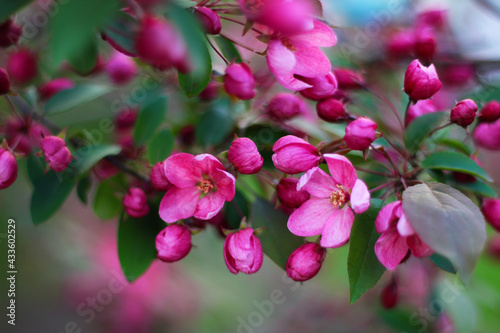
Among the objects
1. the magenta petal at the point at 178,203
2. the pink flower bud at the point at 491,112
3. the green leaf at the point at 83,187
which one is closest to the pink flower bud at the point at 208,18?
the magenta petal at the point at 178,203

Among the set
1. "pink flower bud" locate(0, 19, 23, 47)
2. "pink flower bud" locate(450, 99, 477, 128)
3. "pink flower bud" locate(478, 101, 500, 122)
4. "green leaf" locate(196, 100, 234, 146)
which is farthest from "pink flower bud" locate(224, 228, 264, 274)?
"pink flower bud" locate(0, 19, 23, 47)

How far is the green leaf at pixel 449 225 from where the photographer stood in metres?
0.61

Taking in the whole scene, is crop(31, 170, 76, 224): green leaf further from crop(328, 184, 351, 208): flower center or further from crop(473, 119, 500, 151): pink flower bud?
crop(473, 119, 500, 151): pink flower bud

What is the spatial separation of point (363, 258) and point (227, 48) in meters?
0.54

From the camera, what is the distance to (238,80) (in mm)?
906

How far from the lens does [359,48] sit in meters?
1.81

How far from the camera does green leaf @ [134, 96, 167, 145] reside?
1.14 m

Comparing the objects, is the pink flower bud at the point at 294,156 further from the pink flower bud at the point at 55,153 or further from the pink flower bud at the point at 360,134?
the pink flower bud at the point at 55,153

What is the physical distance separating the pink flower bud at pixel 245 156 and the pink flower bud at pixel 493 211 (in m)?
0.59

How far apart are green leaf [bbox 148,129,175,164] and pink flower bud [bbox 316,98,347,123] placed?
0.36m

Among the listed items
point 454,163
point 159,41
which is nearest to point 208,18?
point 159,41

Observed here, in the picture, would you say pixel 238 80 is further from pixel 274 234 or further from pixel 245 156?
pixel 274 234

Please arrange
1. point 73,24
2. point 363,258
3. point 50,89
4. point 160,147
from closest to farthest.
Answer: point 73,24 < point 363,258 < point 160,147 < point 50,89

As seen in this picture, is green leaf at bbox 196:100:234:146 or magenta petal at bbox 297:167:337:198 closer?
magenta petal at bbox 297:167:337:198
